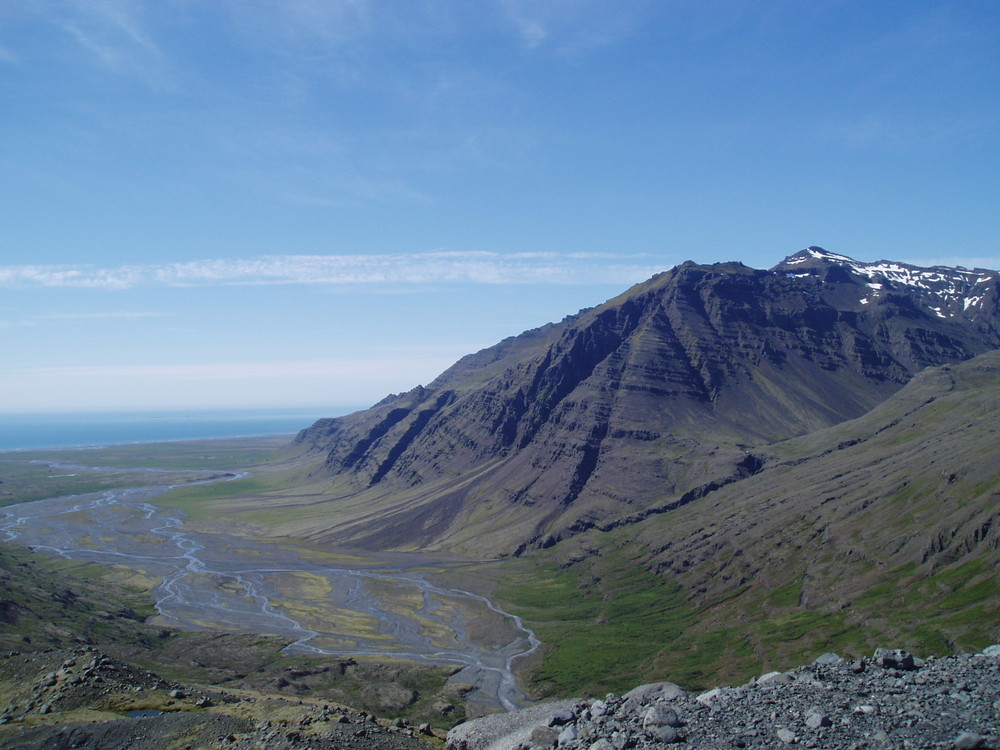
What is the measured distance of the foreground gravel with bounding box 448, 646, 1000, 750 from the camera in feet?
107

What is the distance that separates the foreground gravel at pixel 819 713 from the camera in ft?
107

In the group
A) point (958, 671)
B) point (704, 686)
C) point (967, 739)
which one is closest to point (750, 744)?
point (967, 739)

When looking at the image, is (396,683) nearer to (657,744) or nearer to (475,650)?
(475,650)

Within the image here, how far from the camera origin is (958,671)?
1572 inches

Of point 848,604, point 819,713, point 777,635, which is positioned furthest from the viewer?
point 848,604

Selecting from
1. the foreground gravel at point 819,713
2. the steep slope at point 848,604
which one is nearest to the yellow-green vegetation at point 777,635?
the steep slope at point 848,604

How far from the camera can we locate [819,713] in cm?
3569

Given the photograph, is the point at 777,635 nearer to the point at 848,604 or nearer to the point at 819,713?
the point at 848,604

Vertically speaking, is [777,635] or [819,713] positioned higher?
[819,713]

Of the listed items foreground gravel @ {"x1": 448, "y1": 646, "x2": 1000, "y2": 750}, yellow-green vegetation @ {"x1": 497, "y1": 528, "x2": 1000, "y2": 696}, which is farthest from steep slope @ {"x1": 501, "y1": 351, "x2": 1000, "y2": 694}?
foreground gravel @ {"x1": 448, "y1": 646, "x2": 1000, "y2": 750}

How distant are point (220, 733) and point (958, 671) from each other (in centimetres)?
5437

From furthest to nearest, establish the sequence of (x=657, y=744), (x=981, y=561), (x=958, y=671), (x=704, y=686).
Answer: (x=981, y=561) < (x=704, y=686) < (x=958, y=671) < (x=657, y=744)

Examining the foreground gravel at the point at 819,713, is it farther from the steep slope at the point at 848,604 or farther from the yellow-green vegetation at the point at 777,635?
the steep slope at the point at 848,604

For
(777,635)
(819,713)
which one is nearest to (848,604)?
(777,635)
